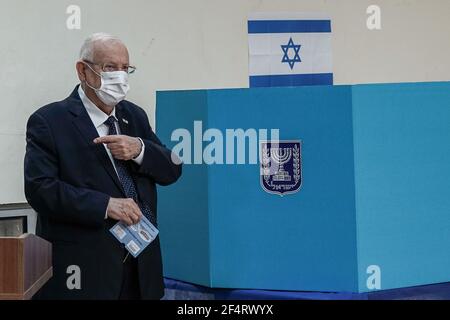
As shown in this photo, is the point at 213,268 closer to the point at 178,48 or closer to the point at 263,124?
the point at 263,124

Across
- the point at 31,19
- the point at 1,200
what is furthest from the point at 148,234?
the point at 31,19

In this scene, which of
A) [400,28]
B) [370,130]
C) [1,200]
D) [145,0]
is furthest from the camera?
[400,28]

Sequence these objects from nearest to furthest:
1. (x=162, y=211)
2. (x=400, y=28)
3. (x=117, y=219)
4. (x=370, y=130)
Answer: (x=117, y=219)
(x=370, y=130)
(x=162, y=211)
(x=400, y=28)

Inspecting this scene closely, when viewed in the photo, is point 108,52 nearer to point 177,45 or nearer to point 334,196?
point 334,196

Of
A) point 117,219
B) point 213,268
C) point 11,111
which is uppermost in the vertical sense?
point 11,111

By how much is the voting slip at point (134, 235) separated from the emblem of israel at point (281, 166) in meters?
0.53

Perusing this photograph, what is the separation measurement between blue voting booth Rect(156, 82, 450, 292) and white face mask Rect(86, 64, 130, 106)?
41cm

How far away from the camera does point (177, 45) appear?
3.79 meters

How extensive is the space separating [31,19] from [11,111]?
0.43 m

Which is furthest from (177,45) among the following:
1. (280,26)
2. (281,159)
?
(281,159)

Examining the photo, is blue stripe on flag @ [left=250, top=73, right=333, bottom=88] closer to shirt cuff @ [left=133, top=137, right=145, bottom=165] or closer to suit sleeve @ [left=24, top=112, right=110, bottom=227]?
shirt cuff @ [left=133, top=137, right=145, bottom=165]

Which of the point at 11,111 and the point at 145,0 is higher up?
the point at 145,0

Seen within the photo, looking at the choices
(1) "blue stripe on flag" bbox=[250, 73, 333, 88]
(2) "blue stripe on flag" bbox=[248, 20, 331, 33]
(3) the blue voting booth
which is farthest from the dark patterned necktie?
(2) "blue stripe on flag" bbox=[248, 20, 331, 33]

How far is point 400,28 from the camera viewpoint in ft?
13.7
